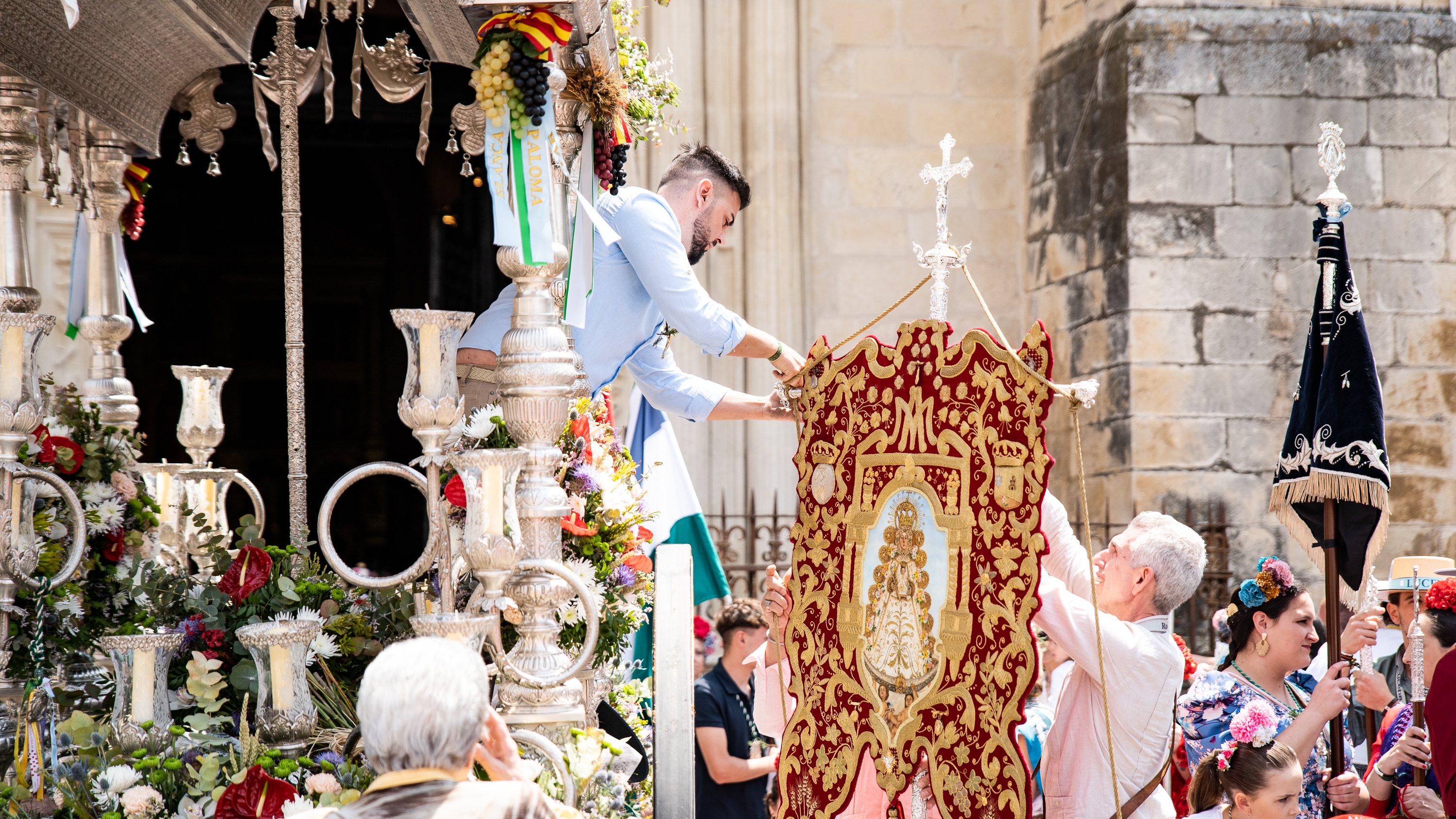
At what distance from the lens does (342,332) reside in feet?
31.0

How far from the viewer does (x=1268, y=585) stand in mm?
3828

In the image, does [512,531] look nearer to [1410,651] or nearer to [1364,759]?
[1410,651]

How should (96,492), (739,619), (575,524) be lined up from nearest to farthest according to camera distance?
(575,524), (96,492), (739,619)

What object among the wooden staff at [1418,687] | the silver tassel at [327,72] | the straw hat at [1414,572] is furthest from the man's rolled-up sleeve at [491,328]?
the straw hat at [1414,572]

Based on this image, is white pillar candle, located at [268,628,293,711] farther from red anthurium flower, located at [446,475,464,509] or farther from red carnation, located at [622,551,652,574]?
red carnation, located at [622,551,652,574]

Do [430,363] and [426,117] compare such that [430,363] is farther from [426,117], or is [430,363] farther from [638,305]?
[426,117]

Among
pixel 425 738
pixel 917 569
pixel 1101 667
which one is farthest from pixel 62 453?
pixel 1101 667

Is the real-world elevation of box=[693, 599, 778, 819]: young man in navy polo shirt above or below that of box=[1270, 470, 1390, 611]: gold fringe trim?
below

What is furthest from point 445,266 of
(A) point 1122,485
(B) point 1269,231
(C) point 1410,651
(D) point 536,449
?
(C) point 1410,651

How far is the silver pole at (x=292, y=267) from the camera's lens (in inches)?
170

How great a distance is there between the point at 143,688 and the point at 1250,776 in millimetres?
2664

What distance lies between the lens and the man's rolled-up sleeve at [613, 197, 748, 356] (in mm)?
3922

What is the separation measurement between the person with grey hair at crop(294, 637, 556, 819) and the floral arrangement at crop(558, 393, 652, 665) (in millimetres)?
1471

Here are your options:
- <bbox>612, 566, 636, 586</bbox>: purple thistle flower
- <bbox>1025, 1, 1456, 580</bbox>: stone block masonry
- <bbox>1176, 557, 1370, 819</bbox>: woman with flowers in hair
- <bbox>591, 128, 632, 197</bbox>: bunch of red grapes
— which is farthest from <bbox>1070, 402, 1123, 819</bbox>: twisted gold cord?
<bbox>1025, 1, 1456, 580</bbox>: stone block masonry
